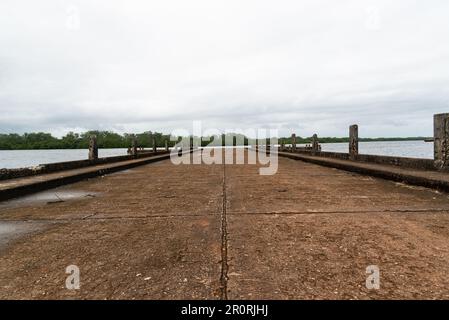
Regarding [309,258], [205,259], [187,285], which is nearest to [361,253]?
[309,258]

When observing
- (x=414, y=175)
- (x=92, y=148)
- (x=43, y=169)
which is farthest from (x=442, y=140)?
(x=92, y=148)

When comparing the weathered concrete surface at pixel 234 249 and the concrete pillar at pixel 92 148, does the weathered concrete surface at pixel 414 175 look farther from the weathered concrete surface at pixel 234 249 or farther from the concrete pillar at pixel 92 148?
the concrete pillar at pixel 92 148

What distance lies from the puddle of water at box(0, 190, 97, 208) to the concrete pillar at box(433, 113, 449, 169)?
7779 millimetres

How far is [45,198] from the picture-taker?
548 centimetres

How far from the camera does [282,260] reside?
7.36 feet

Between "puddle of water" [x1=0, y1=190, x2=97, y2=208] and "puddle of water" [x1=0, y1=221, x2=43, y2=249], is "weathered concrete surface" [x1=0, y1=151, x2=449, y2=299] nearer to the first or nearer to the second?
"puddle of water" [x1=0, y1=221, x2=43, y2=249]

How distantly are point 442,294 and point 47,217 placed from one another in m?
4.17

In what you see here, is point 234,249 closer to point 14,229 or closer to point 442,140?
point 14,229

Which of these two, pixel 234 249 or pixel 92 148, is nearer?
pixel 234 249

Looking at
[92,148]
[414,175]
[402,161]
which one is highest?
[92,148]

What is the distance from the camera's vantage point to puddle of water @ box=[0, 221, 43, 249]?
2948 mm

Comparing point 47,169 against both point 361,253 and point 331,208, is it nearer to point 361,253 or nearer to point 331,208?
point 331,208

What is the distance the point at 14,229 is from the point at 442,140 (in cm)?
849

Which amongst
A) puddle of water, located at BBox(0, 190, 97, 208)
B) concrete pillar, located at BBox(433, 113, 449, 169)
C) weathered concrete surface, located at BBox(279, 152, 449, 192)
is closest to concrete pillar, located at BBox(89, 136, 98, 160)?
puddle of water, located at BBox(0, 190, 97, 208)
